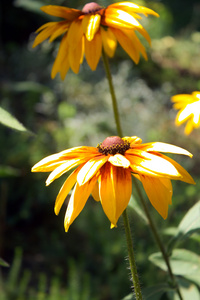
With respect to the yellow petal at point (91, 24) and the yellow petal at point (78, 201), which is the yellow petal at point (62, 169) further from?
the yellow petal at point (91, 24)

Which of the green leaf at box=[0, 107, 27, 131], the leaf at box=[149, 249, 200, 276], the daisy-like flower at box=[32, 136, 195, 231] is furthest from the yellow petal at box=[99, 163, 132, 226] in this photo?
A: the leaf at box=[149, 249, 200, 276]

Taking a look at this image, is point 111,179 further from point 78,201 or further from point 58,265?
point 58,265

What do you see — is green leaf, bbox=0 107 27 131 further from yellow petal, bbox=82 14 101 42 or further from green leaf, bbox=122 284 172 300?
green leaf, bbox=122 284 172 300

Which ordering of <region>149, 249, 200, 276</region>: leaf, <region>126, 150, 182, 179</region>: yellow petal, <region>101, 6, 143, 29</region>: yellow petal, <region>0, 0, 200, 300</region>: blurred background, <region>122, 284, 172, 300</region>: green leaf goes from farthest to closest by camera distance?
<region>0, 0, 200, 300</region>: blurred background < <region>149, 249, 200, 276</region>: leaf < <region>122, 284, 172, 300</region>: green leaf < <region>101, 6, 143, 29</region>: yellow petal < <region>126, 150, 182, 179</region>: yellow petal

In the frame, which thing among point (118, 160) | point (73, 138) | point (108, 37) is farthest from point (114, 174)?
point (73, 138)

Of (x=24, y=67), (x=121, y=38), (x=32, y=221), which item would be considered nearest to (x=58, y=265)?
(x=32, y=221)

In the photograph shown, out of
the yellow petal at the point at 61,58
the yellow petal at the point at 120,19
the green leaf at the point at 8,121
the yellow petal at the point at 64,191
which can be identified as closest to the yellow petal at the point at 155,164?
the yellow petal at the point at 64,191
